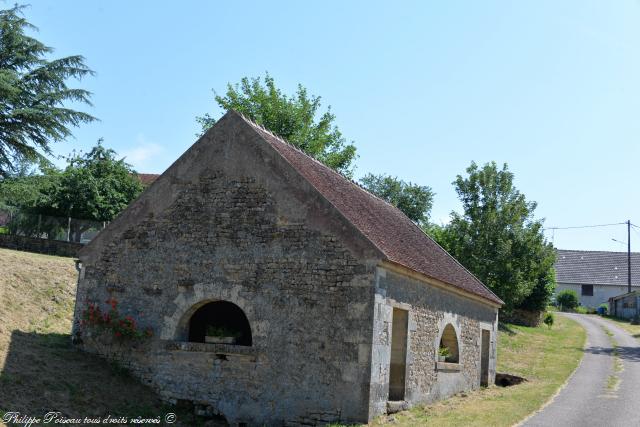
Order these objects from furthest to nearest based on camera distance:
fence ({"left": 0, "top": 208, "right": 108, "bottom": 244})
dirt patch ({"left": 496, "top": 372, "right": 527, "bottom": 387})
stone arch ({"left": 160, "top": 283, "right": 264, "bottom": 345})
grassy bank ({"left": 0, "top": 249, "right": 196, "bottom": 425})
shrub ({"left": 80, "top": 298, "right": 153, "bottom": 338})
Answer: fence ({"left": 0, "top": 208, "right": 108, "bottom": 244})
dirt patch ({"left": 496, "top": 372, "right": 527, "bottom": 387})
shrub ({"left": 80, "top": 298, "right": 153, "bottom": 338})
stone arch ({"left": 160, "top": 283, "right": 264, "bottom": 345})
grassy bank ({"left": 0, "top": 249, "right": 196, "bottom": 425})

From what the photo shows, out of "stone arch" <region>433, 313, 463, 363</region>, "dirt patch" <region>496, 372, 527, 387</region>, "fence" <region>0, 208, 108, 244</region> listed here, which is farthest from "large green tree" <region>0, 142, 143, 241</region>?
"dirt patch" <region>496, 372, 527, 387</region>

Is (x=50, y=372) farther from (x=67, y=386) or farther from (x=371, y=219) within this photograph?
(x=371, y=219)

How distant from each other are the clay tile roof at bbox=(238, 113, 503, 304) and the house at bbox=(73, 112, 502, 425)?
3.9 inches

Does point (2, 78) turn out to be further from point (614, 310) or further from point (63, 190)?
point (614, 310)

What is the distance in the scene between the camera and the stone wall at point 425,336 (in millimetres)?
10883

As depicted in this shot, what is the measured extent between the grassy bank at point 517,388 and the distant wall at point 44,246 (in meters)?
16.0

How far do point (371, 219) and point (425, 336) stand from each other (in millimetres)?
2769

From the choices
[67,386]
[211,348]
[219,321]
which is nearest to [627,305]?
[219,321]

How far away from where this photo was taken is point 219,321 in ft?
42.0

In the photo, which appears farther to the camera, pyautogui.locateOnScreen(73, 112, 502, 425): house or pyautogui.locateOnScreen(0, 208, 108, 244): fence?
pyautogui.locateOnScreen(0, 208, 108, 244): fence

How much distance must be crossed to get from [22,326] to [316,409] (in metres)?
6.99

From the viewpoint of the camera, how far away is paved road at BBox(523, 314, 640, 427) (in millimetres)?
11797

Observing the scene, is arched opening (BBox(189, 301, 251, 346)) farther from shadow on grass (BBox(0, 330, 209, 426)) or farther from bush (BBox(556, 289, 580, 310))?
bush (BBox(556, 289, 580, 310))

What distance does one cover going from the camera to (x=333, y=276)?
36.3 ft
